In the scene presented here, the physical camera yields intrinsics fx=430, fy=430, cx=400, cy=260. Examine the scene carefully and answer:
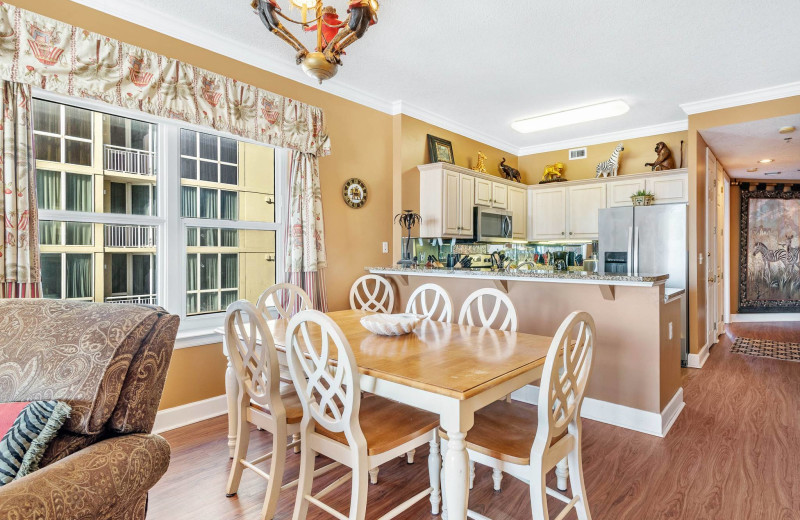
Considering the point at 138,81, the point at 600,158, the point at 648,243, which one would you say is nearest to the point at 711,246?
the point at 648,243

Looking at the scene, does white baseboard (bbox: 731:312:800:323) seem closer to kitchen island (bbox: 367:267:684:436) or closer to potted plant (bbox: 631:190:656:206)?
potted plant (bbox: 631:190:656:206)

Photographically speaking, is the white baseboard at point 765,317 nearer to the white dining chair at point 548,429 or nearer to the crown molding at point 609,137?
the crown molding at point 609,137

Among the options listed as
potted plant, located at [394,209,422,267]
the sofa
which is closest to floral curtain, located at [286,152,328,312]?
potted plant, located at [394,209,422,267]

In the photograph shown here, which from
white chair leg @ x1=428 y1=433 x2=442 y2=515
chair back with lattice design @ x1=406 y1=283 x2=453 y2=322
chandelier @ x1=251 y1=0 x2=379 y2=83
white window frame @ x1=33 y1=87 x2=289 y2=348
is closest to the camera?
chandelier @ x1=251 y1=0 x2=379 y2=83

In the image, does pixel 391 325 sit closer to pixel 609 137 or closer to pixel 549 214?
pixel 549 214

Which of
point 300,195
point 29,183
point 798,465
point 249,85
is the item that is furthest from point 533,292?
point 29,183

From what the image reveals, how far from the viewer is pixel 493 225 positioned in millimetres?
5027

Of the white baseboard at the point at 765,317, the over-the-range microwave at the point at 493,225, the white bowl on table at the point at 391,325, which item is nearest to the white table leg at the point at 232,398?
the white bowl on table at the point at 391,325

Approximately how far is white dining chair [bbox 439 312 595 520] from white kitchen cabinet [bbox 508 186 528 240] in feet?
13.0

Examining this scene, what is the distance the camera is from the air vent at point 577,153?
5.62m

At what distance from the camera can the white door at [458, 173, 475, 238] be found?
4570 millimetres

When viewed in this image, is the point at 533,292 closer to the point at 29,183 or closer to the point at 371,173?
the point at 371,173

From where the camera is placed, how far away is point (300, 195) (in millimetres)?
3416

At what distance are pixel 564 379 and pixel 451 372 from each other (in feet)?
1.35
